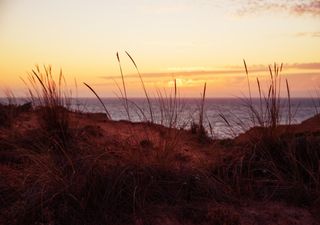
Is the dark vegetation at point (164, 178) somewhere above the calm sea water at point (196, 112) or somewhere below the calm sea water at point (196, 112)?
below

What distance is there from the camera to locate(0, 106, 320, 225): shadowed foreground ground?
400 centimetres

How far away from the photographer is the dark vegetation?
4.00 m

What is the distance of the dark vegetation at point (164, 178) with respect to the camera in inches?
158

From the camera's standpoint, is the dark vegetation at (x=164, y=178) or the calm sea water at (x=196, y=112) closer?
the dark vegetation at (x=164, y=178)

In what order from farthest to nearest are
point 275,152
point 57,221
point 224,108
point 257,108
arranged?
1. point 224,108
2. point 257,108
3. point 275,152
4. point 57,221

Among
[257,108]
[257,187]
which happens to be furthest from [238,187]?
[257,108]

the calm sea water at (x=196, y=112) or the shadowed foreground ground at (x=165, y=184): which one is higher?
the calm sea water at (x=196, y=112)

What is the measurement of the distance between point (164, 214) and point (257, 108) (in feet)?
6.39

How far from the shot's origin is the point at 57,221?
12.7ft

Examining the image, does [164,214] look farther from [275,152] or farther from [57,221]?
[275,152]

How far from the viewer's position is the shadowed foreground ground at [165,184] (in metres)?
4.00

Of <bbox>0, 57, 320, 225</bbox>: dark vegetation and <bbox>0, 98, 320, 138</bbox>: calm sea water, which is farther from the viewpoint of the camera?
<bbox>0, 98, 320, 138</bbox>: calm sea water

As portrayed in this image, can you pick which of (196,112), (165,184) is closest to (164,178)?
(165,184)

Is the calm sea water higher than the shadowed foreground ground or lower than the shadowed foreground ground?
higher
